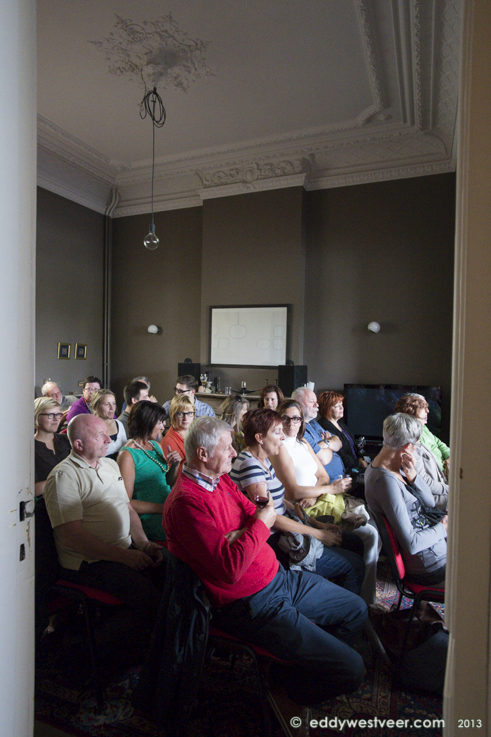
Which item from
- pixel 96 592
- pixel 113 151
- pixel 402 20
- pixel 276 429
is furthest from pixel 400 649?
pixel 113 151

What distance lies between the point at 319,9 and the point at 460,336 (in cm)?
418

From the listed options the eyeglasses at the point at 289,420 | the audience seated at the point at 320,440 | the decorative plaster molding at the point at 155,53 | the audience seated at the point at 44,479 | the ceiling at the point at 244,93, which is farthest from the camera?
the decorative plaster molding at the point at 155,53

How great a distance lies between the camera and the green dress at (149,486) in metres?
2.50

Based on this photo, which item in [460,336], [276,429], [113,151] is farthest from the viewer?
[113,151]

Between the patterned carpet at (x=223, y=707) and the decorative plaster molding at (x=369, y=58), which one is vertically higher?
the decorative plaster molding at (x=369, y=58)

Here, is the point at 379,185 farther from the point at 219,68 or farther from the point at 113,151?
the point at 113,151

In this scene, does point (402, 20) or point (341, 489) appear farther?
point (402, 20)

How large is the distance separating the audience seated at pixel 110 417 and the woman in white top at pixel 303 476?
145 cm

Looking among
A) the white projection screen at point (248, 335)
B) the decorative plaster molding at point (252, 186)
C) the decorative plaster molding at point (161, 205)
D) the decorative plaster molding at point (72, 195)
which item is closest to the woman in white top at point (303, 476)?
the white projection screen at point (248, 335)

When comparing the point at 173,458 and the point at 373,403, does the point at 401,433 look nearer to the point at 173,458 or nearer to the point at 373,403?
the point at 173,458

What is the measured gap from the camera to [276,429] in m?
2.30

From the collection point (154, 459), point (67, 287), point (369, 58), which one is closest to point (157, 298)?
point (67, 287)

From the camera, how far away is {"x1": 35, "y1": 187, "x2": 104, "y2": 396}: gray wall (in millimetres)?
6371

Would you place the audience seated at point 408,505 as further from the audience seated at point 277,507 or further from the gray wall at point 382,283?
the gray wall at point 382,283
